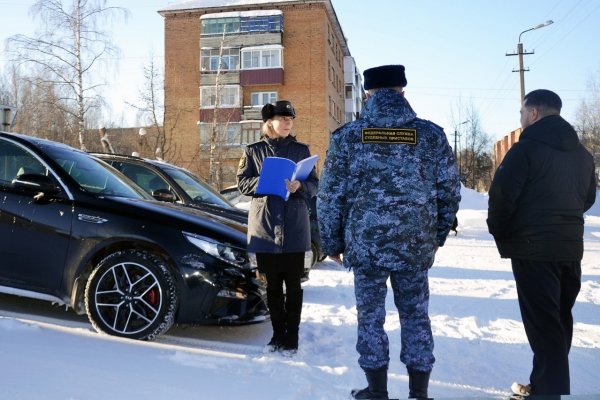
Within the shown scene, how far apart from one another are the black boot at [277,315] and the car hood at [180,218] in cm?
55

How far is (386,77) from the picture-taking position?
3.03m

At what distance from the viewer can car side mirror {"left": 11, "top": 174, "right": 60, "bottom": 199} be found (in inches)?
178

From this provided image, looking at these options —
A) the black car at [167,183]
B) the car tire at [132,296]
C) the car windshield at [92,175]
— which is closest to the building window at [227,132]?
the black car at [167,183]

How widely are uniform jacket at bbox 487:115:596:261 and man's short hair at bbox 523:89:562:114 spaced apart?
7 centimetres

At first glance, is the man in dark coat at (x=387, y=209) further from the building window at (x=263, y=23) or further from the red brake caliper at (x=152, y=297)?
the building window at (x=263, y=23)

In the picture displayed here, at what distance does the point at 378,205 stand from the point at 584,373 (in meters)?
2.29

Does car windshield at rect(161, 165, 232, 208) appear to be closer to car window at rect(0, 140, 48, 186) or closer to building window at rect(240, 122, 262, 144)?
car window at rect(0, 140, 48, 186)

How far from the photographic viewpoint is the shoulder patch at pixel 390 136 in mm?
2936

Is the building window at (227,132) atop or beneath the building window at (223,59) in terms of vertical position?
beneath

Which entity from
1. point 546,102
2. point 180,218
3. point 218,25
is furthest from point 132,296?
point 218,25

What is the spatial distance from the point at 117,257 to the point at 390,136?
244 centimetres

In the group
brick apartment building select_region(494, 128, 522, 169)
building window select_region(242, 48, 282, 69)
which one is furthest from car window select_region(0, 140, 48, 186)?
brick apartment building select_region(494, 128, 522, 169)

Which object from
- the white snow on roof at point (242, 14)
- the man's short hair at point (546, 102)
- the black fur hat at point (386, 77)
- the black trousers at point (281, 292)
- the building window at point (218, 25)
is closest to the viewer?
the black fur hat at point (386, 77)

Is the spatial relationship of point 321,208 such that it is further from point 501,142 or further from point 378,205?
point 501,142
